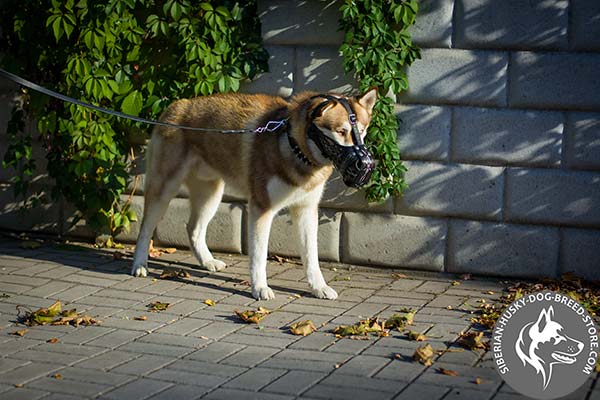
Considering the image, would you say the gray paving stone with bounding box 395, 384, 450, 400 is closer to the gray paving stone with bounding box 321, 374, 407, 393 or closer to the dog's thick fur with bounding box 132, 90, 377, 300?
the gray paving stone with bounding box 321, 374, 407, 393

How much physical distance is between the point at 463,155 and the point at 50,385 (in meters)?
3.66

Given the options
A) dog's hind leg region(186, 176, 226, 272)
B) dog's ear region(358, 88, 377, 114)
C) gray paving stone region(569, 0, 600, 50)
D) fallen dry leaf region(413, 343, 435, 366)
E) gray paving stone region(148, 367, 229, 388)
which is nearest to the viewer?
gray paving stone region(148, 367, 229, 388)

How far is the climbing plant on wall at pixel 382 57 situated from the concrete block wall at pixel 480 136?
0.52ft

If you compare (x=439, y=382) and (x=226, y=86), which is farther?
(x=226, y=86)

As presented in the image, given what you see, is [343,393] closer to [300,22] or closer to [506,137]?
[506,137]

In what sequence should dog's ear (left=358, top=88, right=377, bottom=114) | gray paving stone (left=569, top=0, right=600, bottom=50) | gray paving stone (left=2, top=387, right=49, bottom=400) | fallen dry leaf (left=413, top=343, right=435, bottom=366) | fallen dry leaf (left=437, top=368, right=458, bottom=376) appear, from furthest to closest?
1. gray paving stone (left=569, top=0, right=600, bottom=50)
2. dog's ear (left=358, top=88, right=377, bottom=114)
3. fallen dry leaf (left=413, top=343, right=435, bottom=366)
4. fallen dry leaf (left=437, top=368, right=458, bottom=376)
5. gray paving stone (left=2, top=387, right=49, bottom=400)

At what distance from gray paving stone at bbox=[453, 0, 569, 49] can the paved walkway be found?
1.74 metres

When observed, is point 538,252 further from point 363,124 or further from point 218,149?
point 218,149

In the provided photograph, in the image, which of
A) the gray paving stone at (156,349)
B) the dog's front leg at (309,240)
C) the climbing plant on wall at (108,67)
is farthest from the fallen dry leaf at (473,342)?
the climbing plant on wall at (108,67)

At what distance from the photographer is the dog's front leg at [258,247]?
6.42m

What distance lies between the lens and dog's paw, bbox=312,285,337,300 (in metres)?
6.45

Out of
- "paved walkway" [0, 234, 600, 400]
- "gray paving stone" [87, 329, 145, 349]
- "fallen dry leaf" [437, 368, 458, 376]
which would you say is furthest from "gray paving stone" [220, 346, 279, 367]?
"fallen dry leaf" [437, 368, 458, 376]

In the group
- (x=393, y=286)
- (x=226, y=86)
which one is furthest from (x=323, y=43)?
(x=393, y=286)

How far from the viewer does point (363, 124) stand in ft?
20.3
